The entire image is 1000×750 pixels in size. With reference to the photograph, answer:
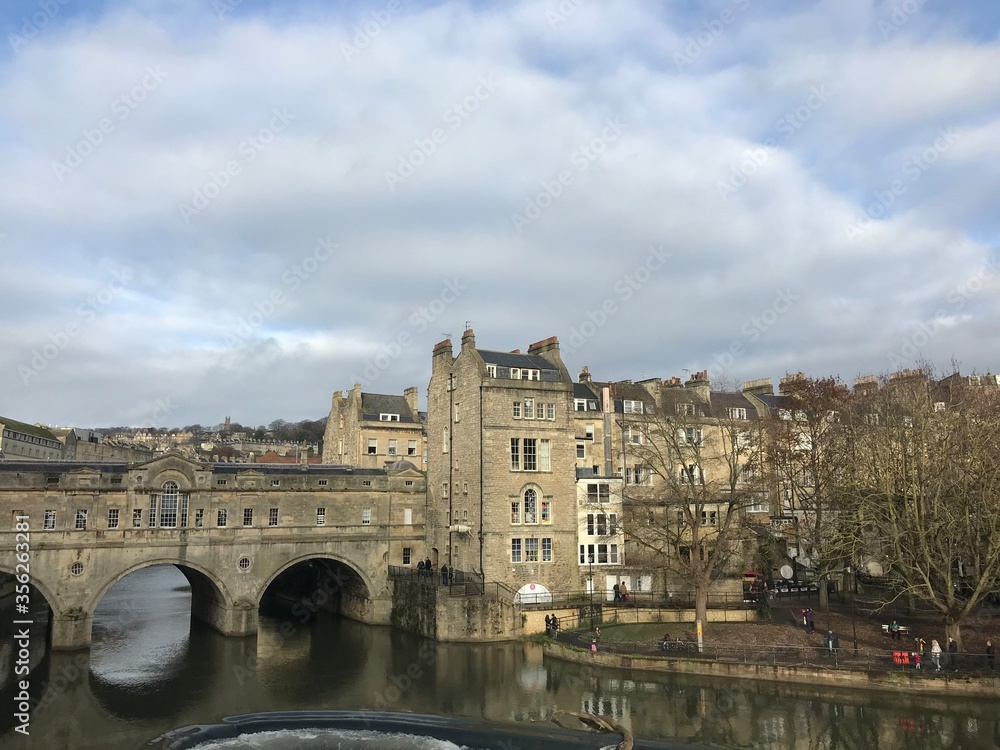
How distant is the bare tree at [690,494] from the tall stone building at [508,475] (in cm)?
450

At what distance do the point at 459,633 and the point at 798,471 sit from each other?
2273 cm

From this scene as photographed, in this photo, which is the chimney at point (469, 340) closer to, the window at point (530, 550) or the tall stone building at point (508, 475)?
the tall stone building at point (508, 475)

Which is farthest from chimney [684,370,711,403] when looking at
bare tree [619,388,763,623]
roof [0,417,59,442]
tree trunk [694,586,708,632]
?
roof [0,417,59,442]

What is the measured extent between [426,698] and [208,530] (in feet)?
60.2

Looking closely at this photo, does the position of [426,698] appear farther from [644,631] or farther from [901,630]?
[901,630]

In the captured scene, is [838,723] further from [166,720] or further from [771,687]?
[166,720]

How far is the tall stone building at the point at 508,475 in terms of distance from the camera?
1761 inches

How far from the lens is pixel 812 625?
1501 inches

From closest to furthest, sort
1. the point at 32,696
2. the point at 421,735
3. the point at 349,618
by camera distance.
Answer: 1. the point at 421,735
2. the point at 32,696
3. the point at 349,618

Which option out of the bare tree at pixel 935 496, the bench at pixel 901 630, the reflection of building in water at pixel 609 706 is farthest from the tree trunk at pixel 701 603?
the bench at pixel 901 630

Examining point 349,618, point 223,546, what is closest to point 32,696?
point 223,546

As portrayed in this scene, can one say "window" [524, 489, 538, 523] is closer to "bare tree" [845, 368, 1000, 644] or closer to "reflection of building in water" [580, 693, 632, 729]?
"reflection of building in water" [580, 693, 632, 729]

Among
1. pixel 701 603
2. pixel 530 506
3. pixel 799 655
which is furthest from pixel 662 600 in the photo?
pixel 799 655

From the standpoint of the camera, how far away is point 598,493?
47.8 metres
